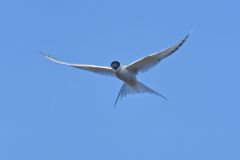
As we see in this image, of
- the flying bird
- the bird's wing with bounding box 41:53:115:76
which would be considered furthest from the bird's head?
the bird's wing with bounding box 41:53:115:76

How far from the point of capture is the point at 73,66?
2558 cm

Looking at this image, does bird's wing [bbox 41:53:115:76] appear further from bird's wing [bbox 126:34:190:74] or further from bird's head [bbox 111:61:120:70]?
bird's wing [bbox 126:34:190:74]

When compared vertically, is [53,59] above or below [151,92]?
above

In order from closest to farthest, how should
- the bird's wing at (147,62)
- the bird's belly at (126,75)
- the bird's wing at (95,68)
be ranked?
the bird's wing at (147,62) → the bird's belly at (126,75) → the bird's wing at (95,68)

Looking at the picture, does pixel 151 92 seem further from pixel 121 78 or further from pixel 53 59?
pixel 53 59

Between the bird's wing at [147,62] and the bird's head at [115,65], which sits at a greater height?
the bird's head at [115,65]

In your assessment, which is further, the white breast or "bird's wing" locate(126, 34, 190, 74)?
the white breast

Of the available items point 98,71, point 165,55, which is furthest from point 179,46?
point 98,71

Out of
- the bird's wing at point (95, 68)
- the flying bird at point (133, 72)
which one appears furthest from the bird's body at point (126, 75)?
the bird's wing at point (95, 68)

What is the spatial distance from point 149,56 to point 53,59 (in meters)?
2.55

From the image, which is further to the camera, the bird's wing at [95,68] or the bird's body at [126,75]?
the bird's wing at [95,68]

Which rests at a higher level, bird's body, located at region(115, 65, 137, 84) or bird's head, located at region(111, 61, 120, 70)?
bird's head, located at region(111, 61, 120, 70)

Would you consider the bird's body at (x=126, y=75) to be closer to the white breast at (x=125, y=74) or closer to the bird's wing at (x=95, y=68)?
the white breast at (x=125, y=74)

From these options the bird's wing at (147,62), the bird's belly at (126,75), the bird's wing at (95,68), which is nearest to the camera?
the bird's wing at (147,62)
